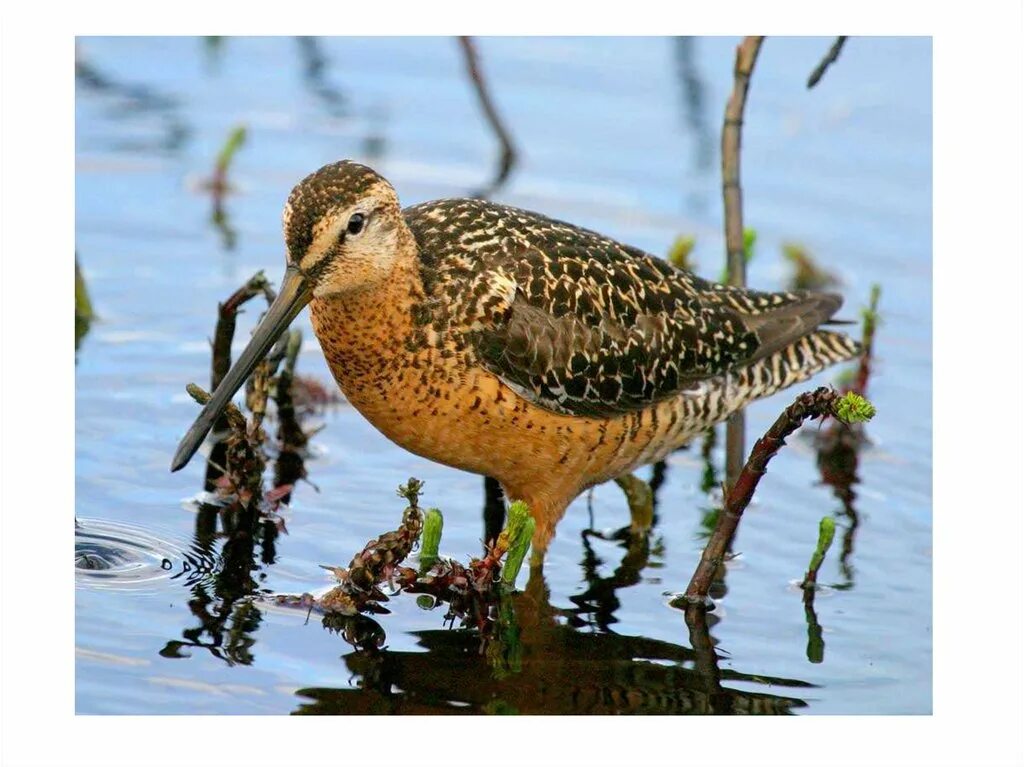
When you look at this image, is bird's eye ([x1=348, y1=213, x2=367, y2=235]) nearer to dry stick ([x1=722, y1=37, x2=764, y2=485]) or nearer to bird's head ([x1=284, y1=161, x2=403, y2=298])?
bird's head ([x1=284, y1=161, x2=403, y2=298])

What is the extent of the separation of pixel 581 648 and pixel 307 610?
0.84 meters

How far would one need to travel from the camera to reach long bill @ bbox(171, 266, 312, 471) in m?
4.91

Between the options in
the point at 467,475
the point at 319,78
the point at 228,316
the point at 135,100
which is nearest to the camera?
the point at 228,316

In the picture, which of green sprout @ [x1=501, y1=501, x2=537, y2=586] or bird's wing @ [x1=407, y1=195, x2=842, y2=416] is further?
bird's wing @ [x1=407, y1=195, x2=842, y2=416]

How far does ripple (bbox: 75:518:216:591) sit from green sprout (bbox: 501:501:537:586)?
984mm

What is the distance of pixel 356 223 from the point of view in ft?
16.4

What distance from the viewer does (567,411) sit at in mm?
5438

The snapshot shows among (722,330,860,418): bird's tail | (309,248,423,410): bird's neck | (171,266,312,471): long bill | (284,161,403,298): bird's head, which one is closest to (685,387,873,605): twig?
(722,330,860,418): bird's tail

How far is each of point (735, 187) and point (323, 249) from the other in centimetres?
196

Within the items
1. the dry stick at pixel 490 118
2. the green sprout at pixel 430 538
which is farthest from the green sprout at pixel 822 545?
the dry stick at pixel 490 118

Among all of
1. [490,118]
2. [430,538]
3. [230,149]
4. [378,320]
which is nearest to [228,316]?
[378,320]

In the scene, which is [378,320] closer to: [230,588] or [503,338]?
[503,338]

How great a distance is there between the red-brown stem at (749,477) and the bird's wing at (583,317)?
23.3 inches

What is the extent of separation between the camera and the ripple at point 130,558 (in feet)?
17.3
